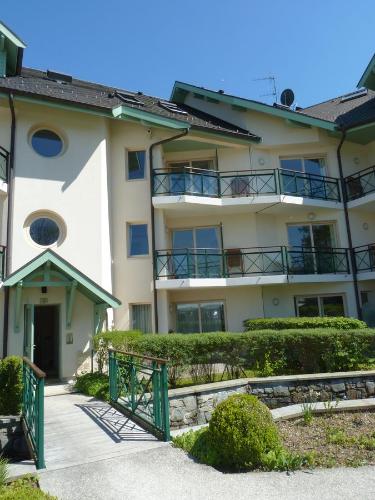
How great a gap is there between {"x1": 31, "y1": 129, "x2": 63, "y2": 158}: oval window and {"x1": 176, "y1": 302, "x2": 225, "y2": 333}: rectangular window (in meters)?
7.54

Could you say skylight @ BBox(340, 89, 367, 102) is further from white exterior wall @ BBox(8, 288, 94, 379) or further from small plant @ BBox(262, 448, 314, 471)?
small plant @ BBox(262, 448, 314, 471)

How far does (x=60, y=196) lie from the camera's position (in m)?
14.1

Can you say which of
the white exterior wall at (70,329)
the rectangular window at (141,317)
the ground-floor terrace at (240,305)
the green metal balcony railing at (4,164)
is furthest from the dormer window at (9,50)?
the ground-floor terrace at (240,305)

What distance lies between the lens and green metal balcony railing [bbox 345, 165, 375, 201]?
17.1 metres

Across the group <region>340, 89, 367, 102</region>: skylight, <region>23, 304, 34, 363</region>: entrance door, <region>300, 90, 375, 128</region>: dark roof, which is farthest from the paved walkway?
<region>340, 89, 367, 102</region>: skylight

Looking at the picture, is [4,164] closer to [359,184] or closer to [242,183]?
[242,183]

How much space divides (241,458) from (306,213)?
13.3m

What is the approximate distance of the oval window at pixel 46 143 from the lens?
14484mm

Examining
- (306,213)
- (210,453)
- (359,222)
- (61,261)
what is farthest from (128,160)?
(210,453)

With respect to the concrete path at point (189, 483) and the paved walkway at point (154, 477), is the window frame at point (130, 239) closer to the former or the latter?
the paved walkway at point (154, 477)

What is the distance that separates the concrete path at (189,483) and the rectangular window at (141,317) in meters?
9.02

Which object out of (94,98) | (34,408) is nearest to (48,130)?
(94,98)

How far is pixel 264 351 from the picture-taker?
10086 mm

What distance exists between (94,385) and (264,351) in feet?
14.9
